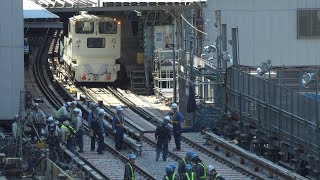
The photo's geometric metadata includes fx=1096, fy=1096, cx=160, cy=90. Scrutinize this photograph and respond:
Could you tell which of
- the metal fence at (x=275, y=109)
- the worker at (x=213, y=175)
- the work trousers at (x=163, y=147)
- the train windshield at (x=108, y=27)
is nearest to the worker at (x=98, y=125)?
the work trousers at (x=163, y=147)

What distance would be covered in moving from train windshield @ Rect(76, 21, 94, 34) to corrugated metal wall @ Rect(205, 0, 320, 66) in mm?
5312

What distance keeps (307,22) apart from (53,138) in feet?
55.8

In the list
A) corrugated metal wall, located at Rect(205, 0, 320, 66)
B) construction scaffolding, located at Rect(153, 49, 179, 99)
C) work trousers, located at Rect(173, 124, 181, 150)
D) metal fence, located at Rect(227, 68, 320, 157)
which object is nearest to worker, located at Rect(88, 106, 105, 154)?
work trousers, located at Rect(173, 124, 181, 150)

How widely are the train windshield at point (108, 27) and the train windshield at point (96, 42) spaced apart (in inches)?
13.3

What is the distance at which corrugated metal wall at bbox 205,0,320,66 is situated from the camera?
139ft

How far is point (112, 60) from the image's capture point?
44.7 m

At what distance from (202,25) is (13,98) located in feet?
36.7

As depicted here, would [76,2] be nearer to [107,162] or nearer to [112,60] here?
[112,60]

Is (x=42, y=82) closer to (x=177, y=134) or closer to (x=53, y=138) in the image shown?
(x=177, y=134)

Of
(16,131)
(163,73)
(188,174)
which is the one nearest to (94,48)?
(163,73)


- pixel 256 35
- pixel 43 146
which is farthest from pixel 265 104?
pixel 256 35

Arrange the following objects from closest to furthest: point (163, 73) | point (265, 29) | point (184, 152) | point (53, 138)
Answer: point (53, 138) → point (184, 152) → point (163, 73) → point (265, 29)

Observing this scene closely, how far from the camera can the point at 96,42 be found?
45.0 metres

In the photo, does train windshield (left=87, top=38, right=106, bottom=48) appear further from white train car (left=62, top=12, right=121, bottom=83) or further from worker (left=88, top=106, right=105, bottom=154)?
worker (left=88, top=106, right=105, bottom=154)
